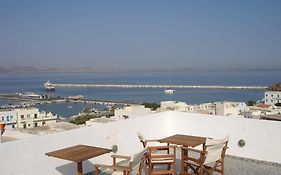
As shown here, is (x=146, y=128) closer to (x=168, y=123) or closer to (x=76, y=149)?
(x=168, y=123)

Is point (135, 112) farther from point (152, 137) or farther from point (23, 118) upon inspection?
point (23, 118)

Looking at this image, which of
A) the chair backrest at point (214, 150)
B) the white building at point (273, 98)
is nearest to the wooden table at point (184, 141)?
the chair backrest at point (214, 150)

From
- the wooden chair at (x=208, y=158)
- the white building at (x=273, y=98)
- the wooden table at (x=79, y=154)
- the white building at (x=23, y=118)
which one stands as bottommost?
the white building at (x=23, y=118)

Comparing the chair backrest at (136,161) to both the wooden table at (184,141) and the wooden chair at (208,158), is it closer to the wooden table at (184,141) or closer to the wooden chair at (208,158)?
the wooden chair at (208,158)

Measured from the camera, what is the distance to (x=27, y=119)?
36.2m

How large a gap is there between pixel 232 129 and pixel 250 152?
0.42 meters

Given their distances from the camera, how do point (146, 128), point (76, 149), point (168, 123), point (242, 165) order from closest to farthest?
point (76, 149), point (242, 165), point (146, 128), point (168, 123)

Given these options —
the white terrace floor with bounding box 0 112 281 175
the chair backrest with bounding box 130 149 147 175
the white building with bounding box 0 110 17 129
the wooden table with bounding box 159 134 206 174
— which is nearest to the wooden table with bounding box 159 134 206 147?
the wooden table with bounding box 159 134 206 174

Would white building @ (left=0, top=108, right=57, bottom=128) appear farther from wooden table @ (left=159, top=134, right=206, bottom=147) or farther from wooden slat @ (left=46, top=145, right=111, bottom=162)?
wooden slat @ (left=46, top=145, right=111, bottom=162)

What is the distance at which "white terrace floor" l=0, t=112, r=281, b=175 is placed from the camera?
3.47 metres

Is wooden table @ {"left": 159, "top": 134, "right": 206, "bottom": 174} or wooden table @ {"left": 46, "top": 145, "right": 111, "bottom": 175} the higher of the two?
wooden table @ {"left": 46, "top": 145, "right": 111, "bottom": 175}

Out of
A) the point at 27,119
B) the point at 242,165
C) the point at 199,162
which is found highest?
the point at 199,162

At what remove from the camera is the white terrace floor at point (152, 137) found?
137 inches

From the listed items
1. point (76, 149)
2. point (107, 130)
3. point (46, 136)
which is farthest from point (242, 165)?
point (46, 136)
